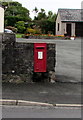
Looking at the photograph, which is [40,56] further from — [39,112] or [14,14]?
[14,14]

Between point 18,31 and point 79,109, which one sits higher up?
point 18,31

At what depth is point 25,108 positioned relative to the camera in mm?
7527

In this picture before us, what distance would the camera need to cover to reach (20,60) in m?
10.5

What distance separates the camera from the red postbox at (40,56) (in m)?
10.4

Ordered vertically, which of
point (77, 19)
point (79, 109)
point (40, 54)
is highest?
point (77, 19)

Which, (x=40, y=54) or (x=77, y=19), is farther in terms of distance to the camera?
(x=77, y=19)

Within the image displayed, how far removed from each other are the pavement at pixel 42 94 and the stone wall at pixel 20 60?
467 mm

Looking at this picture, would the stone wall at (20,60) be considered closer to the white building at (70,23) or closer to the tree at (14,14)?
the white building at (70,23)

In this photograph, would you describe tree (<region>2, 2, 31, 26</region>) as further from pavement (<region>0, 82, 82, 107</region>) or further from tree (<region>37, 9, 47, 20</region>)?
pavement (<region>0, 82, 82, 107</region>)

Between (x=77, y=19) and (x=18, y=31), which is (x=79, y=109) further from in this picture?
(x=18, y=31)

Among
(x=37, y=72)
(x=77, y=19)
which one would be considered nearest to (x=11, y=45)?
(x=37, y=72)

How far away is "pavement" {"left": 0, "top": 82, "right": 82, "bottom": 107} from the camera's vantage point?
782 cm

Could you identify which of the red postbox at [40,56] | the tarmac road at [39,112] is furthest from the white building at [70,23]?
the tarmac road at [39,112]

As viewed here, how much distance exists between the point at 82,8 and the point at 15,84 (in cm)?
4250
